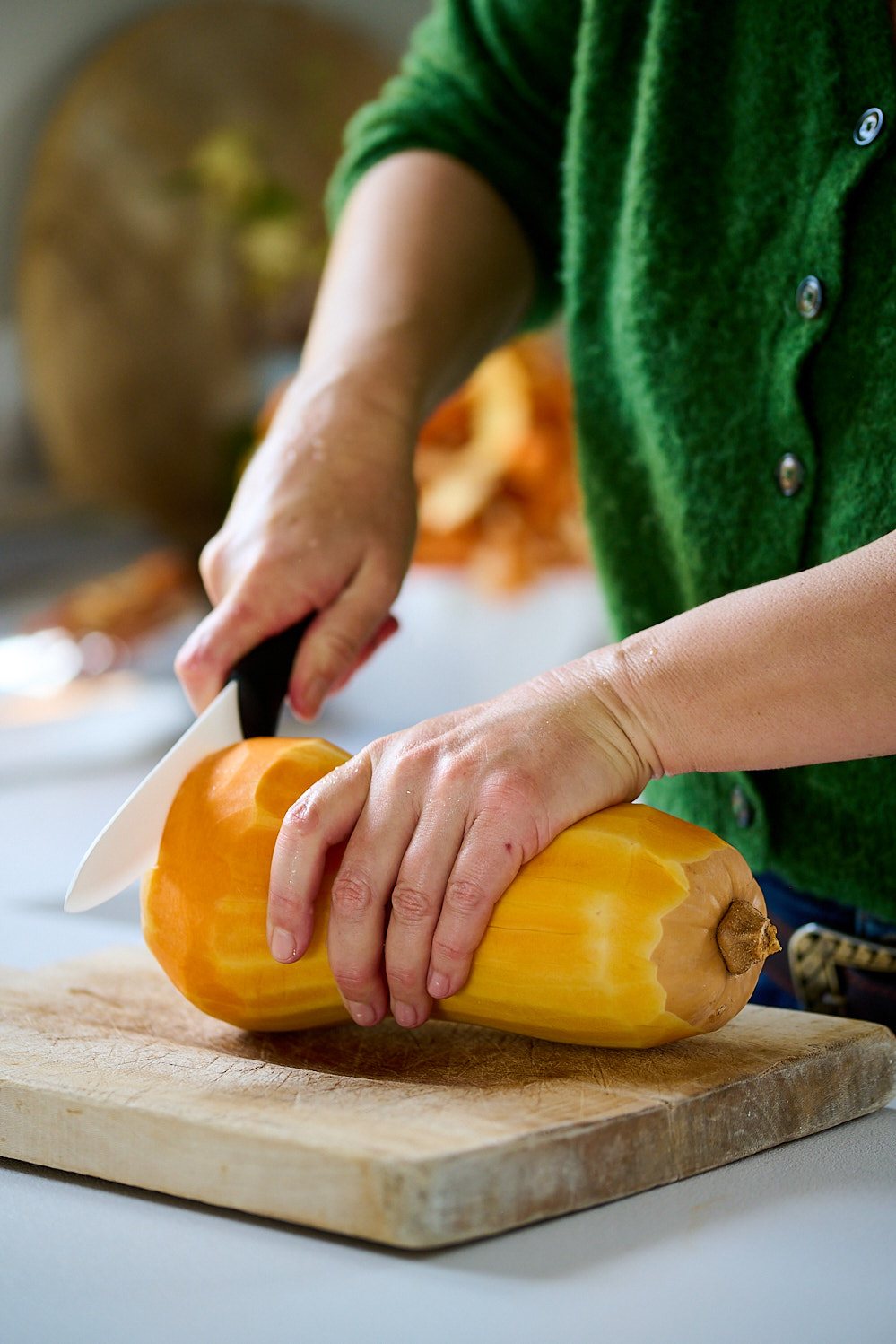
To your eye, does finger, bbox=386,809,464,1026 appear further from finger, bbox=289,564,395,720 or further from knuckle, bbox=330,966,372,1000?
finger, bbox=289,564,395,720

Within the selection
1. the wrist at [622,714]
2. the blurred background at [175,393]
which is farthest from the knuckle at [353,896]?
the blurred background at [175,393]

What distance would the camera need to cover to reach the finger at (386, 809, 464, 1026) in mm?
609

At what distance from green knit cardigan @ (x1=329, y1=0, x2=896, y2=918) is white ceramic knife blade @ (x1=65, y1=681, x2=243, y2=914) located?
0.32 meters

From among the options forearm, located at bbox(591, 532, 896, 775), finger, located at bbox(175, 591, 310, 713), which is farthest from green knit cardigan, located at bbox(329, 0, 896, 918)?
finger, located at bbox(175, 591, 310, 713)

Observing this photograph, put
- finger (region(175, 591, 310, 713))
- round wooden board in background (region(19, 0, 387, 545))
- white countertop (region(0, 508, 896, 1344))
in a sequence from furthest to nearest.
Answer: round wooden board in background (region(19, 0, 387, 545)) → finger (region(175, 591, 310, 713)) → white countertop (region(0, 508, 896, 1344))

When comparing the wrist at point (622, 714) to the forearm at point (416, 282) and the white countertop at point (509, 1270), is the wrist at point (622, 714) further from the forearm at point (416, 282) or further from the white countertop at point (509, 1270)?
the forearm at point (416, 282)

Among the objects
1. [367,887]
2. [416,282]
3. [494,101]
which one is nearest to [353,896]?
[367,887]

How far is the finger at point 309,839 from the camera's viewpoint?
0.63 m

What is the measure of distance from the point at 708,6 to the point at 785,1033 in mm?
613

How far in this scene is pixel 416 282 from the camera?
92 centimetres

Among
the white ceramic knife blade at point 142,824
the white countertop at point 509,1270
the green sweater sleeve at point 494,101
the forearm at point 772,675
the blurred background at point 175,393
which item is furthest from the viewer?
the blurred background at point 175,393

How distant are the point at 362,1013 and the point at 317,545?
305 mm

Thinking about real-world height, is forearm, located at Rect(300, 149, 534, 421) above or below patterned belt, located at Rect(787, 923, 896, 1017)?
above

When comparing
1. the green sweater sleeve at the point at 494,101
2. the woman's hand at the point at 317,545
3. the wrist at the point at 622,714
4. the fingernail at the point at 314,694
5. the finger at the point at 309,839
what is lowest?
the finger at the point at 309,839
